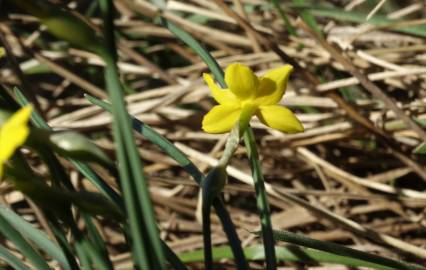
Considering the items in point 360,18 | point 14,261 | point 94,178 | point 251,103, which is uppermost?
point 360,18

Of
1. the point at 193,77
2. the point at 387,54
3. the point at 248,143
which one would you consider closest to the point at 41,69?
the point at 193,77

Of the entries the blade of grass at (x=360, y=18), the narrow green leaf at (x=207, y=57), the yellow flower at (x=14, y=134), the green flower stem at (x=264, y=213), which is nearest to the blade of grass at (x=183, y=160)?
the green flower stem at (x=264, y=213)

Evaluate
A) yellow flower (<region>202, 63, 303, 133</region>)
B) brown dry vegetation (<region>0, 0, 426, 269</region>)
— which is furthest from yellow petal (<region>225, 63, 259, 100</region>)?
brown dry vegetation (<region>0, 0, 426, 269</region>)

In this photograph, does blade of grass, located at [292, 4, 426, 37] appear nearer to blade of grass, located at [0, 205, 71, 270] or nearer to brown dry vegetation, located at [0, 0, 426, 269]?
brown dry vegetation, located at [0, 0, 426, 269]

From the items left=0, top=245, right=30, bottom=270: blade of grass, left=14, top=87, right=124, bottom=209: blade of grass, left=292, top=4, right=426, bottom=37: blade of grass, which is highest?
left=292, top=4, right=426, bottom=37: blade of grass

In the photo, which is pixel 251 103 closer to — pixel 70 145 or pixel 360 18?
pixel 70 145

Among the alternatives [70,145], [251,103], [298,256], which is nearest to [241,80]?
[251,103]

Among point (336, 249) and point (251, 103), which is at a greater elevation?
point (251, 103)
